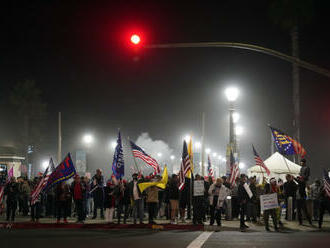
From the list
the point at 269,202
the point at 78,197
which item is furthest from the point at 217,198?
the point at 78,197

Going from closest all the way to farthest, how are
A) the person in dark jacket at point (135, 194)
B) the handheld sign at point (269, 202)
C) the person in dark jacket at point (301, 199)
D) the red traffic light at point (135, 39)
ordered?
the red traffic light at point (135, 39) → the handheld sign at point (269, 202) → the person in dark jacket at point (135, 194) → the person in dark jacket at point (301, 199)

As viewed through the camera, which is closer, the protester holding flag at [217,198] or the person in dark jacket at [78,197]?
the protester holding flag at [217,198]

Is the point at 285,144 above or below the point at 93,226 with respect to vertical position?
above

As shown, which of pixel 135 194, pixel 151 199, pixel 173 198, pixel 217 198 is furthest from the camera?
pixel 173 198

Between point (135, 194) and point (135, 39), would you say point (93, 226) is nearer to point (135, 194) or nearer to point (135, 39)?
point (135, 194)

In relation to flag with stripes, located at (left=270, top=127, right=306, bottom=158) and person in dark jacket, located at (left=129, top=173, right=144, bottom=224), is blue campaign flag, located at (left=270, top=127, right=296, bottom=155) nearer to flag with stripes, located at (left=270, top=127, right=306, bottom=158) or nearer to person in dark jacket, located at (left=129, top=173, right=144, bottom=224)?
flag with stripes, located at (left=270, top=127, right=306, bottom=158)

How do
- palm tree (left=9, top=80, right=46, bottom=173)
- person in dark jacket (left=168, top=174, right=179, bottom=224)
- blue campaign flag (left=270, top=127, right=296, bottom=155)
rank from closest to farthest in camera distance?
person in dark jacket (left=168, top=174, right=179, bottom=224) → blue campaign flag (left=270, top=127, right=296, bottom=155) → palm tree (left=9, top=80, right=46, bottom=173)

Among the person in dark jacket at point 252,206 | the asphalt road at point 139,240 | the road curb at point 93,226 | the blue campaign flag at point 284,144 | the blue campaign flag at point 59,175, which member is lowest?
the road curb at point 93,226

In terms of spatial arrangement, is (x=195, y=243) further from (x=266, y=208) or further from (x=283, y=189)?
(x=283, y=189)

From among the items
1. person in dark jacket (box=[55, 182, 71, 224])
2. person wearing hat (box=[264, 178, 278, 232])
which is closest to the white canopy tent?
person wearing hat (box=[264, 178, 278, 232])

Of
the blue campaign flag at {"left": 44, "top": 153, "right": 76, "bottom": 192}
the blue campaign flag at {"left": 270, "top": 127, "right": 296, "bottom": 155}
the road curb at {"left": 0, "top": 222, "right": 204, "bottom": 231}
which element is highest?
the blue campaign flag at {"left": 270, "top": 127, "right": 296, "bottom": 155}

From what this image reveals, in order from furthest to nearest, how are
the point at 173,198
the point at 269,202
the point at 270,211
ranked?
the point at 173,198, the point at 270,211, the point at 269,202

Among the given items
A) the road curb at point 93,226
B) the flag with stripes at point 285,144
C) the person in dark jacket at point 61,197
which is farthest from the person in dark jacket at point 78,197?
the flag with stripes at point 285,144

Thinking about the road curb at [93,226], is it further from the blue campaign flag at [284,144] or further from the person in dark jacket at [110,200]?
the blue campaign flag at [284,144]
